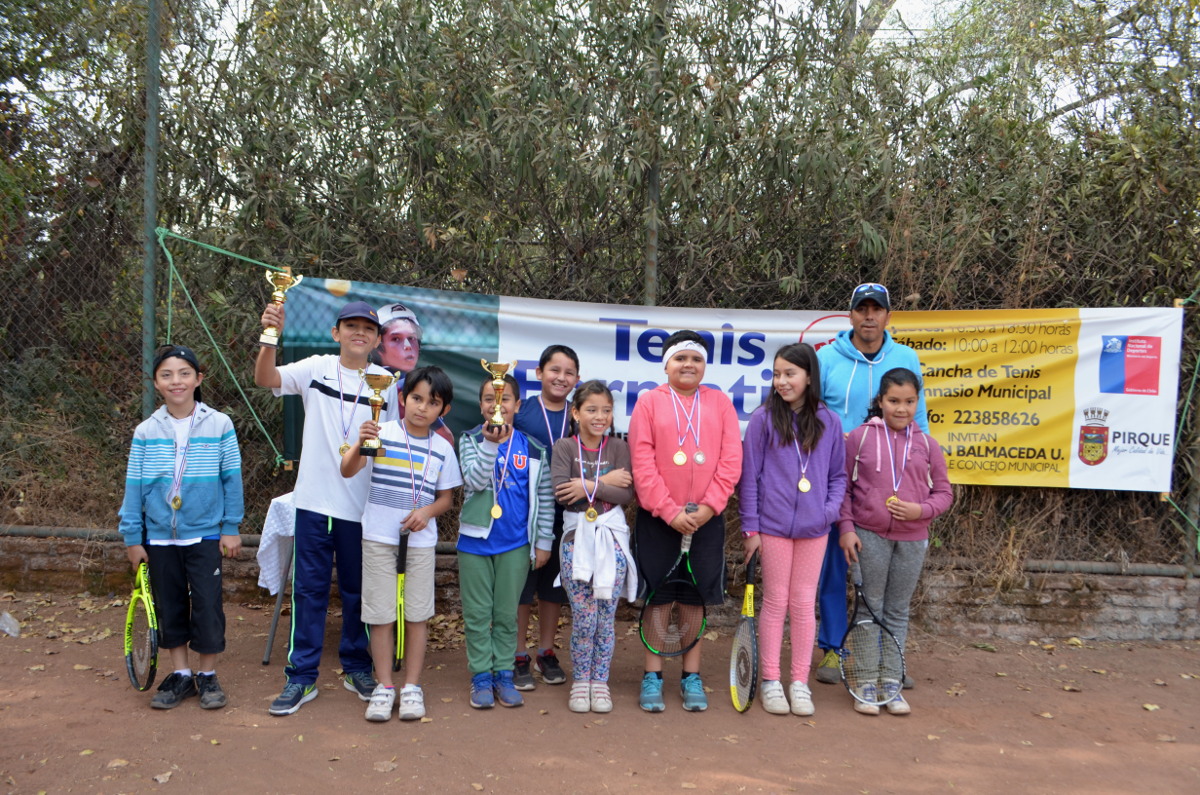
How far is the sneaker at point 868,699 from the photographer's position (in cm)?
437

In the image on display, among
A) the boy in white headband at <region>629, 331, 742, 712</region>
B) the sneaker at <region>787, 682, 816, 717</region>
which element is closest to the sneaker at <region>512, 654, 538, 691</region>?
the boy in white headband at <region>629, 331, 742, 712</region>

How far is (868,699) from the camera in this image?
173 inches

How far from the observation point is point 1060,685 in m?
4.94

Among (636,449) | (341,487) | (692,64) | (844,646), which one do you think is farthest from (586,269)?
(844,646)

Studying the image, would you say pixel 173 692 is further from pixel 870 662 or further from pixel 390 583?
pixel 870 662

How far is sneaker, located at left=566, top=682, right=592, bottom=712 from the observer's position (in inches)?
169

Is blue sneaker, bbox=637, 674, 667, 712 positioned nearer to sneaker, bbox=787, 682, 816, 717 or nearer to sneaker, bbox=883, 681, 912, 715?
sneaker, bbox=787, 682, 816, 717

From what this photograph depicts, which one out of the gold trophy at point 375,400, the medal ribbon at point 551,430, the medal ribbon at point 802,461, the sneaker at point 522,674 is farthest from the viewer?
the medal ribbon at point 551,430

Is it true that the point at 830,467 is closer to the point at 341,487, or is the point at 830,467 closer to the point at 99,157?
the point at 341,487

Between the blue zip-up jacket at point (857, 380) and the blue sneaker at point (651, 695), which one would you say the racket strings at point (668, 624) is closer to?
the blue sneaker at point (651, 695)

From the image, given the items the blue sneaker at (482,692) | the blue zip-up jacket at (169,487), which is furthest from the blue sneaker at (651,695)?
the blue zip-up jacket at (169,487)

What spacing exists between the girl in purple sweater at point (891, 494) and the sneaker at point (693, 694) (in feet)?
3.10

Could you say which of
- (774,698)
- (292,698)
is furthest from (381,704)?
(774,698)

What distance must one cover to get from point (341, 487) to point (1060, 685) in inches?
155
